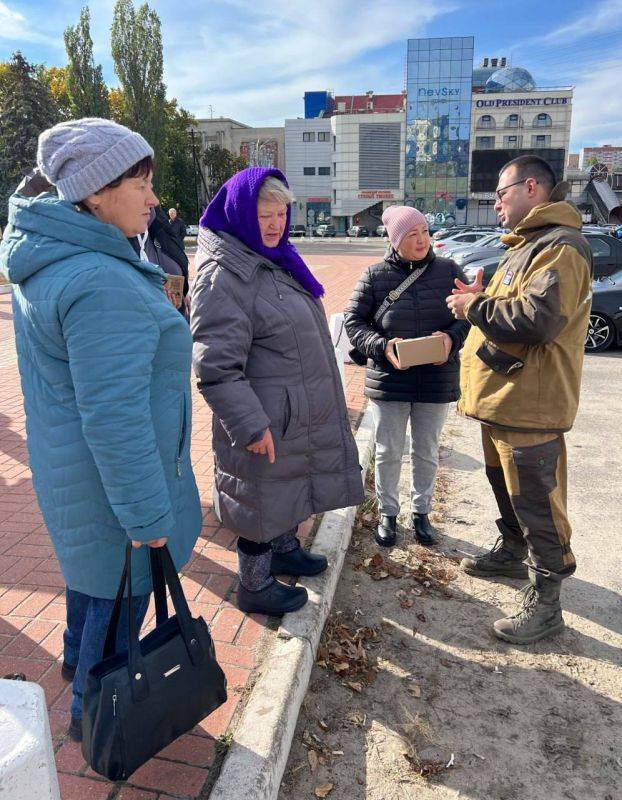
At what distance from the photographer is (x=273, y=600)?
281 centimetres

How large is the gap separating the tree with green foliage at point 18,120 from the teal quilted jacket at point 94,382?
3797 centimetres

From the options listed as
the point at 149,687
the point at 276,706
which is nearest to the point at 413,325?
the point at 276,706

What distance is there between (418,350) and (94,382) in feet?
6.52

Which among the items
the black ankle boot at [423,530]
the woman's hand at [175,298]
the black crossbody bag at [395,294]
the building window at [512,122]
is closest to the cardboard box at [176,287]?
the woman's hand at [175,298]

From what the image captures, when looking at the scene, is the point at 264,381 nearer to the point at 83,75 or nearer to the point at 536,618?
the point at 536,618

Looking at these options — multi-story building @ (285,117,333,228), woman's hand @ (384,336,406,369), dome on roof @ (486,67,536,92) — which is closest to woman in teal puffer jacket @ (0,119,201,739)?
woman's hand @ (384,336,406,369)

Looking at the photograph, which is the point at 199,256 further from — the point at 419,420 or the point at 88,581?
the point at 419,420

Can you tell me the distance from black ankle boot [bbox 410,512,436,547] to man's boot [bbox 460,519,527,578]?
371 mm

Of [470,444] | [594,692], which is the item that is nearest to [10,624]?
[594,692]

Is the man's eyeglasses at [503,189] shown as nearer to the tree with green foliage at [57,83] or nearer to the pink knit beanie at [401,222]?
the pink knit beanie at [401,222]

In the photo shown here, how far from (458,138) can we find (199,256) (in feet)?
260

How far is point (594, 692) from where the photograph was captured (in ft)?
8.46

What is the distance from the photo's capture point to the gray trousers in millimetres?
3578

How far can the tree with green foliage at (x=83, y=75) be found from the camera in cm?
4000
